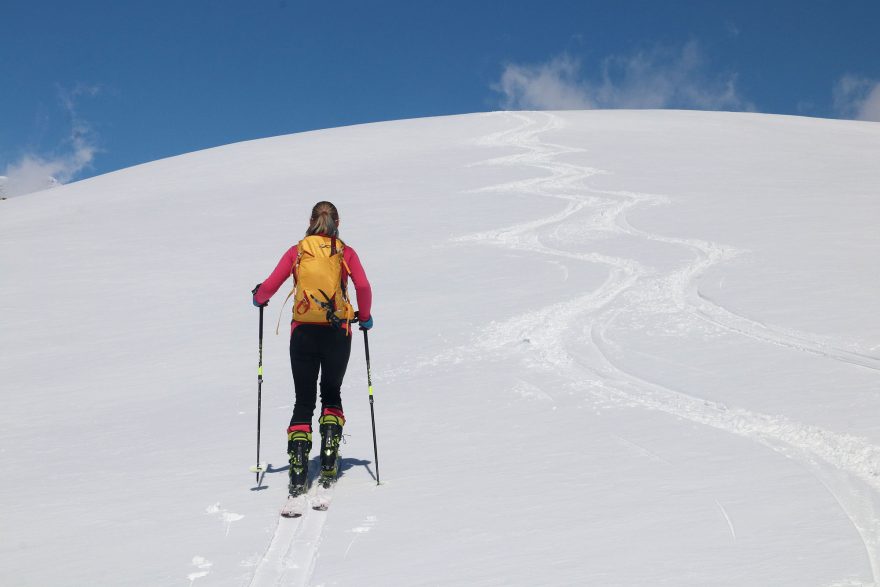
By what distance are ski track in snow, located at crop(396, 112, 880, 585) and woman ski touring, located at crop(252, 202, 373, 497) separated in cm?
237

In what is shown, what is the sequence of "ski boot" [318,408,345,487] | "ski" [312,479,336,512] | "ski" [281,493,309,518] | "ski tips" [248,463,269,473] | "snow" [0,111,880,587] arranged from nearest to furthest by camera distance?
1. "snow" [0,111,880,587]
2. "ski" [281,493,309,518]
3. "ski" [312,479,336,512]
4. "ski tips" [248,463,269,473]
5. "ski boot" [318,408,345,487]

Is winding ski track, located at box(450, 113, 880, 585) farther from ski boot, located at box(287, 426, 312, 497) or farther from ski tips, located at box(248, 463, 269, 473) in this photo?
ski tips, located at box(248, 463, 269, 473)

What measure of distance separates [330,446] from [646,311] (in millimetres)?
5421

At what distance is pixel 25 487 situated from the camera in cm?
536

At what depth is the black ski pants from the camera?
510 centimetres

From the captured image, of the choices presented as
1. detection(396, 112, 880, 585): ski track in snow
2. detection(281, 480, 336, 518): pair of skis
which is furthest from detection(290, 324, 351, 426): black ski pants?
detection(396, 112, 880, 585): ski track in snow

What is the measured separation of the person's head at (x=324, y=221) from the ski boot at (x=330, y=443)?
1.22 metres

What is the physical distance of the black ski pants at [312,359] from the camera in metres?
5.10

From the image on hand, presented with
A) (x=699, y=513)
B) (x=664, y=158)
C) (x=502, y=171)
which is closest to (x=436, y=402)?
(x=699, y=513)

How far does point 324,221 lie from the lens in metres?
5.11

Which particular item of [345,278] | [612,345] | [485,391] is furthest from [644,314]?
[345,278]

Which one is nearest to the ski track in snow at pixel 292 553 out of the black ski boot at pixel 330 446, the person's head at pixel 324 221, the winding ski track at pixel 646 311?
the black ski boot at pixel 330 446

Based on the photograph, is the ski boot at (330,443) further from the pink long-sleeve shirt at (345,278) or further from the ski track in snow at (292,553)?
the pink long-sleeve shirt at (345,278)

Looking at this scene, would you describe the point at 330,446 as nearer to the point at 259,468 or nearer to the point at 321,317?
the point at 259,468
